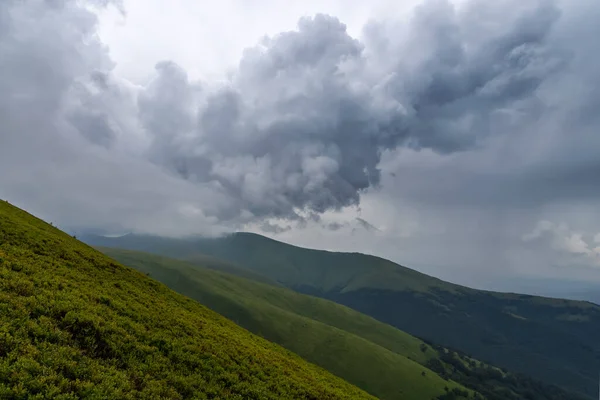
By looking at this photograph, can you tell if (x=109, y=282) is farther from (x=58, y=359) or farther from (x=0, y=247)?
(x=58, y=359)

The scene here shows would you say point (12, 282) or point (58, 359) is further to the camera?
point (12, 282)

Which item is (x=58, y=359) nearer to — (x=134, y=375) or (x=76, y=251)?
(x=134, y=375)

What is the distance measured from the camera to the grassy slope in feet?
64.5


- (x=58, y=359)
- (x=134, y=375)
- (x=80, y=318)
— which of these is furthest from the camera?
(x=80, y=318)

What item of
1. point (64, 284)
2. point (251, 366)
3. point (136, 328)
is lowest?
point (251, 366)

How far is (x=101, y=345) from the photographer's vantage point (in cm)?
2456

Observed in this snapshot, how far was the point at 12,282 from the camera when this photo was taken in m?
26.2

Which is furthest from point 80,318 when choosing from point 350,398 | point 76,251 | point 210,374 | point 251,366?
point 350,398

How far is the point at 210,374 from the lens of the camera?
27.6 meters

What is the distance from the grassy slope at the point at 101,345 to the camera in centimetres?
1966

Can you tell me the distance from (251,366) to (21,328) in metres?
18.2

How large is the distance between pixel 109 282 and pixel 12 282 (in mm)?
13865

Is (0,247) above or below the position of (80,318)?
above

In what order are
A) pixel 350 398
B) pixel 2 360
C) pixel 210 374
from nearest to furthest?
pixel 2 360
pixel 210 374
pixel 350 398
